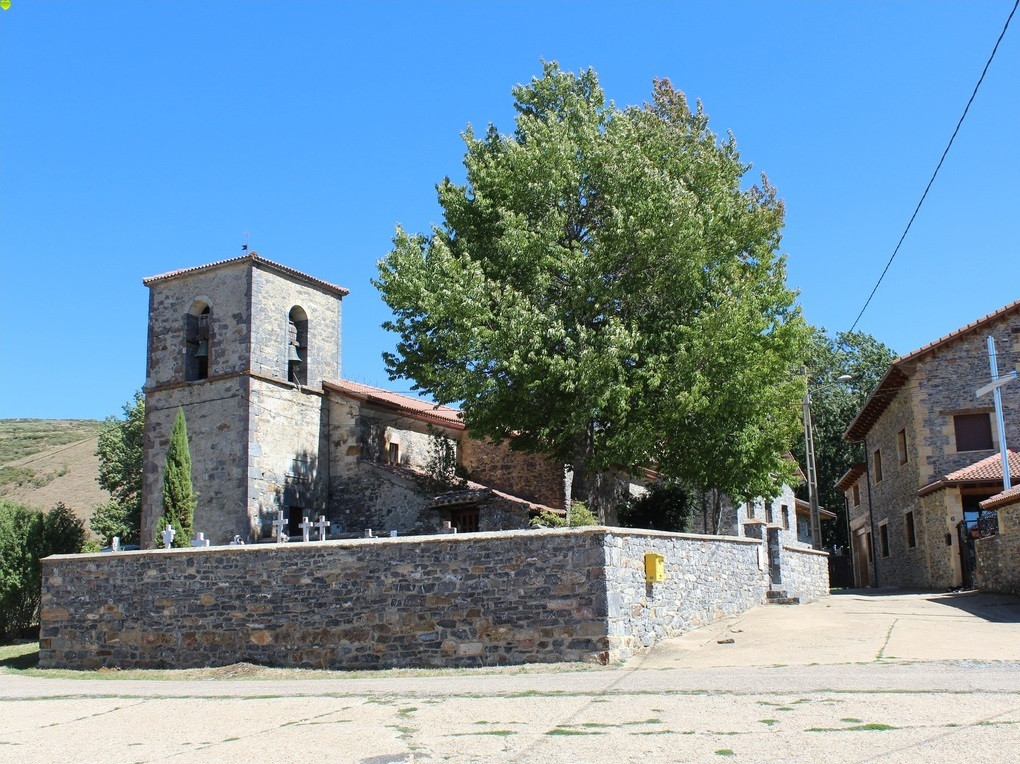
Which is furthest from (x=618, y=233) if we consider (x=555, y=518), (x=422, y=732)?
(x=422, y=732)

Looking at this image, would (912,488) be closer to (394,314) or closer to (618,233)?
(618,233)

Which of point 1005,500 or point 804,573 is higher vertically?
point 1005,500

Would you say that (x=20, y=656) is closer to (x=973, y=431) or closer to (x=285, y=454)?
(x=285, y=454)

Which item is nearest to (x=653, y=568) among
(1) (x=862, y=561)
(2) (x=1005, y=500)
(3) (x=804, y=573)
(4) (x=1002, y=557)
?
(2) (x=1005, y=500)

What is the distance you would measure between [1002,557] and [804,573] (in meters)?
5.49

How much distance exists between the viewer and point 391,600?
17484 millimetres

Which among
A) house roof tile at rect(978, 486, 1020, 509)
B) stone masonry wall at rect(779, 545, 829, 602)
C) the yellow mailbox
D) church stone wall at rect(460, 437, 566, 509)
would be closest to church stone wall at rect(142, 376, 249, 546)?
church stone wall at rect(460, 437, 566, 509)

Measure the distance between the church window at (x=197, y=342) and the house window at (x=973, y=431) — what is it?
2241cm

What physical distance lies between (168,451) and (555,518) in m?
11.6

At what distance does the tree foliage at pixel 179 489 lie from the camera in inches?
1023

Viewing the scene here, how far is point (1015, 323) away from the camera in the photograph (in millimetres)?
28359

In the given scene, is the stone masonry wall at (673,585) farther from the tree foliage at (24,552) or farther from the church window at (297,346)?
the tree foliage at (24,552)

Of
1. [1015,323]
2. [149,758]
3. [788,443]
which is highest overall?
[1015,323]

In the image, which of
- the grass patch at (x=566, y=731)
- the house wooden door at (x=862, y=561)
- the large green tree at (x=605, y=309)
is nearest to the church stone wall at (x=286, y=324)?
the large green tree at (x=605, y=309)
